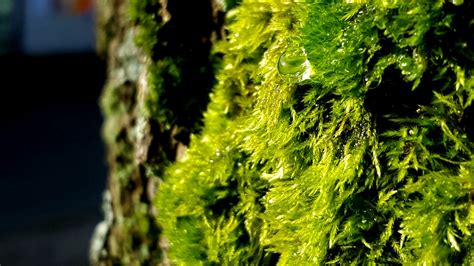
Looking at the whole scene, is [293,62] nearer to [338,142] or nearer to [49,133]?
[338,142]

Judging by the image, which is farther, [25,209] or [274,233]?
[25,209]

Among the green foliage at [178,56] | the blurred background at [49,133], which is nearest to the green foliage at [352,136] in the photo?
the green foliage at [178,56]

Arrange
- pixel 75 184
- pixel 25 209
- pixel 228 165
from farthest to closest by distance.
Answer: pixel 75 184
pixel 25 209
pixel 228 165

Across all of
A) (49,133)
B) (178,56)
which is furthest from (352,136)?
(49,133)

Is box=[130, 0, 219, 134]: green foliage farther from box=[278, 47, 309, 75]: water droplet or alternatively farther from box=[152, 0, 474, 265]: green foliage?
box=[278, 47, 309, 75]: water droplet

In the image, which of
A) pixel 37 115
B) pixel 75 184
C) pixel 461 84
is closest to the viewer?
pixel 461 84

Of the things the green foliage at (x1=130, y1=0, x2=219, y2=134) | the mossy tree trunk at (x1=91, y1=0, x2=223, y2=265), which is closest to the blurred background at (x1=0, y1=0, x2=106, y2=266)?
the mossy tree trunk at (x1=91, y1=0, x2=223, y2=265)

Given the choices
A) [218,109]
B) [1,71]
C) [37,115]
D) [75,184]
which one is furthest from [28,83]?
[218,109]

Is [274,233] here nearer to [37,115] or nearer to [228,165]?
[228,165]
